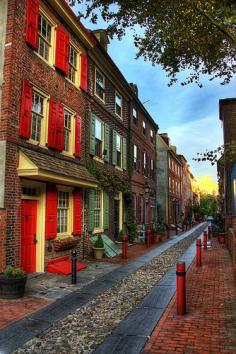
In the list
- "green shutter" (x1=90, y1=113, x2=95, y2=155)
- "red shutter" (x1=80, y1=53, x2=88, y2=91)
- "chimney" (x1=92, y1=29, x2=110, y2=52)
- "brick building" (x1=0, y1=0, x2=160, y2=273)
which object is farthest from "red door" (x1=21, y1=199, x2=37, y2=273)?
"chimney" (x1=92, y1=29, x2=110, y2=52)

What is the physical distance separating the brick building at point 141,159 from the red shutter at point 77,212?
9.30 meters

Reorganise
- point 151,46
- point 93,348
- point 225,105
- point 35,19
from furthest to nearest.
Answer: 1. point 225,105
2. point 35,19
3. point 151,46
4. point 93,348

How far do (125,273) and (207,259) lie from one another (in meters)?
4.22

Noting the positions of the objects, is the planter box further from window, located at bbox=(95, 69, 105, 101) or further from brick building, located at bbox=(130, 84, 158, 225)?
brick building, located at bbox=(130, 84, 158, 225)

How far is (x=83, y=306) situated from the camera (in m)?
7.83

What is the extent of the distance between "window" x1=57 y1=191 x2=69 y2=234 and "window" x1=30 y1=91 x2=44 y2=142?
2.44 metres

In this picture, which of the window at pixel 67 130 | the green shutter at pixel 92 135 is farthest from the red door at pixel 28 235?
the green shutter at pixel 92 135

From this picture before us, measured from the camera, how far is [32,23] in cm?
1116

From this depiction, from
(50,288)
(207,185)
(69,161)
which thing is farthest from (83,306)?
(207,185)

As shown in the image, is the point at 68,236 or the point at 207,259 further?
the point at 207,259

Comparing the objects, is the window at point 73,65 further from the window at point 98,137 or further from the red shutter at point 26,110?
the red shutter at point 26,110

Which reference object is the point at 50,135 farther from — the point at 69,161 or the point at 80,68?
the point at 80,68

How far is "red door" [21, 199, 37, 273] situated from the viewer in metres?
10.7

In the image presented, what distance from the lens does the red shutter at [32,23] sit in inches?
432
